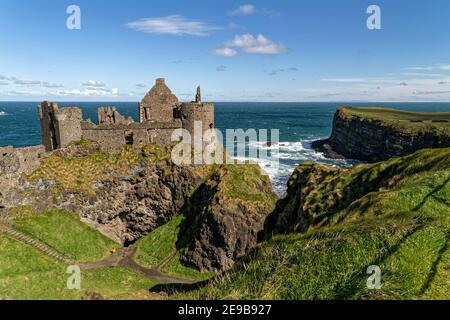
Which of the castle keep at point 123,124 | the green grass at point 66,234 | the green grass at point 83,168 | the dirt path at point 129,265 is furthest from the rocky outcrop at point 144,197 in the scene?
the dirt path at point 129,265

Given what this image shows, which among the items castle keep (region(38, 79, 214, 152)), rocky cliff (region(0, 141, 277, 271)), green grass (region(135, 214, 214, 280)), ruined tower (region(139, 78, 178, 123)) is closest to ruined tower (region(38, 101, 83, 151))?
castle keep (region(38, 79, 214, 152))

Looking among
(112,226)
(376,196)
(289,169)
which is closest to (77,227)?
(112,226)

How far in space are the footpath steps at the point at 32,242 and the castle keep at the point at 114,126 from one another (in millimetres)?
14130

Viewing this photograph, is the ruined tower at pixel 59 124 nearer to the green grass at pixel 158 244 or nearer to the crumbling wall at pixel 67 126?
the crumbling wall at pixel 67 126

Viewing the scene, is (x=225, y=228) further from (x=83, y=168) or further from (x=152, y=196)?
(x=83, y=168)

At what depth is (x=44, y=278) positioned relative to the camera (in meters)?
28.5

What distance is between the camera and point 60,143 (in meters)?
47.7

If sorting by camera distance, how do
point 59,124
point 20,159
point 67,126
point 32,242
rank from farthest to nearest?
1. point 67,126
2. point 59,124
3. point 20,159
4. point 32,242

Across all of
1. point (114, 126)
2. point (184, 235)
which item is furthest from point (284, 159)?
point (184, 235)

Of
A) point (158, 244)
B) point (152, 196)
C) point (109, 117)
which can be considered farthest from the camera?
point (109, 117)

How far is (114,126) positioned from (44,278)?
25.3m

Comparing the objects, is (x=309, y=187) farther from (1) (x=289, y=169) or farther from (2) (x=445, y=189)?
(1) (x=289, y=169)

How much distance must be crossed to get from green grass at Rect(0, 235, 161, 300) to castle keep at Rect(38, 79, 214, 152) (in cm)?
1751
